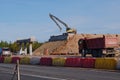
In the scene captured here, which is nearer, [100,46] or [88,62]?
[88,62]

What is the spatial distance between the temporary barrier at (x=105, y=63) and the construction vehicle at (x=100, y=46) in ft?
56.0

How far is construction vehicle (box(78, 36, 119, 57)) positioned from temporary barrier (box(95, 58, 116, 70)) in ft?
56.0

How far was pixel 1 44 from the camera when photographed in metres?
142

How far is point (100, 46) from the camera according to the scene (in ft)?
168

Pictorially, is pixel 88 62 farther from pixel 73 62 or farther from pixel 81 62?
pixel 73 62

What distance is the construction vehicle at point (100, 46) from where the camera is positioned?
165ft

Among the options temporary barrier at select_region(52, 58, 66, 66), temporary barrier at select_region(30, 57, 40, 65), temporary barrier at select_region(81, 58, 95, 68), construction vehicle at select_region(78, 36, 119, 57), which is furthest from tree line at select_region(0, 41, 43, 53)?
temporary barrier at select_region(81, 58, 95, 68)

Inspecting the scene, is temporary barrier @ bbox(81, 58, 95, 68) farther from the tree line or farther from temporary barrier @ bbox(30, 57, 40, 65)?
the tree line

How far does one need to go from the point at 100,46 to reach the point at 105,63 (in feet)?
62.2

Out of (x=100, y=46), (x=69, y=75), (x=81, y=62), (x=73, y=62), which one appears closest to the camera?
(x=69, y=75)

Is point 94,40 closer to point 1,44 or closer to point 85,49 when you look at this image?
point 85,49

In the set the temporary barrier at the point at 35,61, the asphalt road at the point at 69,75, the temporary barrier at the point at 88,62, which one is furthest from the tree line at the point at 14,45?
the asphalt road at the point at 69,75

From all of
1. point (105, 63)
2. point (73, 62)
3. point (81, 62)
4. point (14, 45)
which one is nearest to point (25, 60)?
point (73, 62)

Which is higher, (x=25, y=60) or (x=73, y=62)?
(x=25, y=60)
